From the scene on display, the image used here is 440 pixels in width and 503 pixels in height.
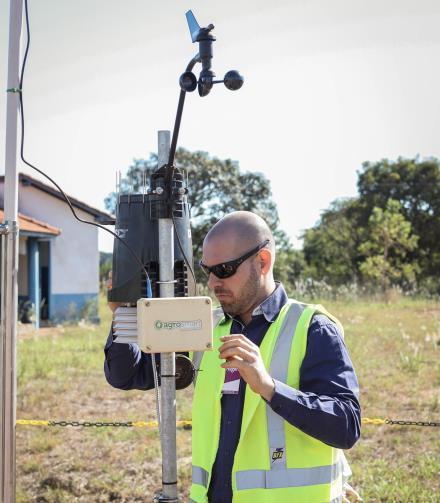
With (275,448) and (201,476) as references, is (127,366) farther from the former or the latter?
(275,448)

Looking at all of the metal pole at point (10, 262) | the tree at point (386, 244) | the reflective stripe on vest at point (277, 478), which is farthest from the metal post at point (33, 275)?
the reflective stripe on vest at point (277, 478)

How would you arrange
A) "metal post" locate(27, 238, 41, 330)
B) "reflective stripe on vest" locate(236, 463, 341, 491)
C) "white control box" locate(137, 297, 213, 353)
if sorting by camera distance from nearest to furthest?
"white control box" locate(137, 297, 213, 353)
"reflective stripe on vest" locate(236, 463, 341, 491)
"metal post" locate(27, 238, 41, 330)

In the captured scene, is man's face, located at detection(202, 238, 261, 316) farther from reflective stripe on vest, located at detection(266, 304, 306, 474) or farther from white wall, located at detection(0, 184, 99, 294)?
white wall, located at detection(0, 184, 99, 294)

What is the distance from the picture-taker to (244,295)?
7.57ft

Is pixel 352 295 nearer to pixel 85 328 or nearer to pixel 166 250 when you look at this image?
pixel 85 328

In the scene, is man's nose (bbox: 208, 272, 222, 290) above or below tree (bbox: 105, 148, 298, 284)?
below

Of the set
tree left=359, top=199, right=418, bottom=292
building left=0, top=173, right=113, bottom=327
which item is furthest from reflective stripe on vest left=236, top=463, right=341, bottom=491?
tree left=359, top=199, right=418, bottom=292

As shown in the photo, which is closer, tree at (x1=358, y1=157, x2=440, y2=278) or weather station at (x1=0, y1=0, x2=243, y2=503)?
weather station at (x1=0, y1=0, x2=243, y2=503)

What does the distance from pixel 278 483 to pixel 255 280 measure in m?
0.68

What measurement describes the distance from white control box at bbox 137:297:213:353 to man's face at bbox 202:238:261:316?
0.37 m

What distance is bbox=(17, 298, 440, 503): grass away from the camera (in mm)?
5133

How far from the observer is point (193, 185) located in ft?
101

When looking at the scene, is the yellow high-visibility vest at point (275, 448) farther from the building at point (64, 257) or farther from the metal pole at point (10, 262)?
the building at point (64, 257)

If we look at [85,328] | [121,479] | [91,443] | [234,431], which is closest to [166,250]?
[234,431]
